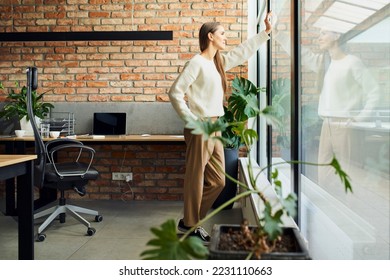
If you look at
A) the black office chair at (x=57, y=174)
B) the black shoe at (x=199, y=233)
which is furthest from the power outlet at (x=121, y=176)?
the black shoe at (x=199, y=233)

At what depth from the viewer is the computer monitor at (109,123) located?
445 centimetres

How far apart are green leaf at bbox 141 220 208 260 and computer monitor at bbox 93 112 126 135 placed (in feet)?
11.4

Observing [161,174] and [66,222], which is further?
[161,174]

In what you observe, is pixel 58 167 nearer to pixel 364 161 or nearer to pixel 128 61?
pixel 128 61

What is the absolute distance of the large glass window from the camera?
1104 millimetres

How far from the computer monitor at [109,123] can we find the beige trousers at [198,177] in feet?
5.61

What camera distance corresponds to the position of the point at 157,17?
458 cm

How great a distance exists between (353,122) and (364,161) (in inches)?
5.5

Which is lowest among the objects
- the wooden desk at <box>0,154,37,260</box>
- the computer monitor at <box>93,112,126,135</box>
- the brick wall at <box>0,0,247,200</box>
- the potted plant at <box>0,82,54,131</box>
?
the wooden desk at <box>0,154,37,260</box>

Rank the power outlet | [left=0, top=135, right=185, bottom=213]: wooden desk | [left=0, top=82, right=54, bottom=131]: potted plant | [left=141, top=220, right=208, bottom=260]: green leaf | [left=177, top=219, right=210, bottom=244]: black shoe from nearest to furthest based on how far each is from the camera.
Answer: [left=141, top=220, right=208, bottom=260]: green leaf < [left=177, top=219, right=210, bottom=244]: black shoe < [left=0, top=135, right=185, bottom=213]: wooden desk < [left=0, top=82, right=54, bottom=131]: potted plant < the power outlet

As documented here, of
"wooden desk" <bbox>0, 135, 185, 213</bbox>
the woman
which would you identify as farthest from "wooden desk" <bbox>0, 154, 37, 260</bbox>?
"wooden desk" <bbox>0, 135, 185, 213</bbox>

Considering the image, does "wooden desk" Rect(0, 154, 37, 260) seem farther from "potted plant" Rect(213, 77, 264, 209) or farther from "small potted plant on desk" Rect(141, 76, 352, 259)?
"potted plant" Rect(213, 77, 264, 209)
